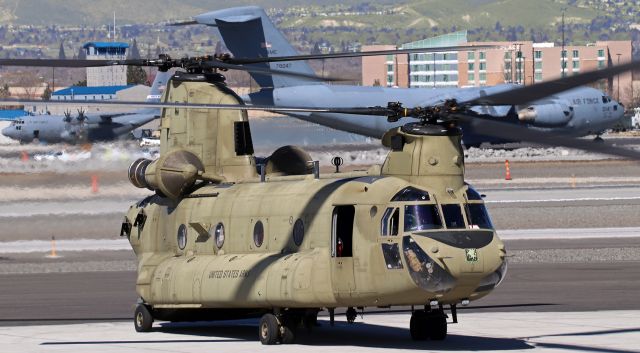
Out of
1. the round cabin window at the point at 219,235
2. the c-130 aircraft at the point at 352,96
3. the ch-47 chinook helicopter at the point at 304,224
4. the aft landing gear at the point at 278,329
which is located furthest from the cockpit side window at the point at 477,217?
the c-130 aircraft at the point at 352,96

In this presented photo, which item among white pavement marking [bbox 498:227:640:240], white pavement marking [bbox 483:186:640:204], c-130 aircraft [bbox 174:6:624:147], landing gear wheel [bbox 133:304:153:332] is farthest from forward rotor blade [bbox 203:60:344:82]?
c-130 aircraft [bbox 174:6:624:147]

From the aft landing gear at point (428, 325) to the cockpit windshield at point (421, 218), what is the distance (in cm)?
196

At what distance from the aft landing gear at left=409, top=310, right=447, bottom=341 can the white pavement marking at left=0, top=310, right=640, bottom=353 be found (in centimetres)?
15

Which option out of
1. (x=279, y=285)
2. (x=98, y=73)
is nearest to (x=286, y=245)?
(x=279, y=285)

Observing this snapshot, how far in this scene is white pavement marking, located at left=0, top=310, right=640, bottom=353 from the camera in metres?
20.7

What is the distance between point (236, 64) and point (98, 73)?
179 meters

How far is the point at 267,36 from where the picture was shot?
6788cm

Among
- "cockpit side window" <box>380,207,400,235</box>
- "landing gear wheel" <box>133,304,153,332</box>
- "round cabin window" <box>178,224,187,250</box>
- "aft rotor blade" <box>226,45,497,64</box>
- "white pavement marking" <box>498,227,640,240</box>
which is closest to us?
"cockpit side window" <box>380,207,400,235</box>

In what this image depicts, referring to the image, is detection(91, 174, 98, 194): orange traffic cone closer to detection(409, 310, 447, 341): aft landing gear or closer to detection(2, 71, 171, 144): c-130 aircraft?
detection(409, 310, 447, 341): aft landing gear

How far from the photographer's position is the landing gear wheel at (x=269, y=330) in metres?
20.9

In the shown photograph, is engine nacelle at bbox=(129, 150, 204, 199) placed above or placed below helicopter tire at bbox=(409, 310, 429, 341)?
above

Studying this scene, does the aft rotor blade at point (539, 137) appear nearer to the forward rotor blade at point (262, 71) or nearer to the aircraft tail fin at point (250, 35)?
the forward rotor blade at point (262, 71)

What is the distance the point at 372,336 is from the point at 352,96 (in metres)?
49.8

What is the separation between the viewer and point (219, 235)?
2269 centimetres
